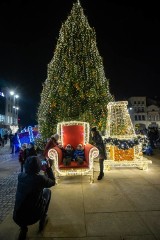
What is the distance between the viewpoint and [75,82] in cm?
1377

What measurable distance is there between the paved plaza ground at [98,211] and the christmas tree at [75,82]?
6.94m

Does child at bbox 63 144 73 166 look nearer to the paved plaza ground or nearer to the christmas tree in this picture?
the paved plaza ground

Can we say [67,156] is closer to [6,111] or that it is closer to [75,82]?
[75,82]

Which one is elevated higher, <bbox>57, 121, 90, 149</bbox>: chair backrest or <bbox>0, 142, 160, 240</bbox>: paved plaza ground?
<bbox>57, 121, 90, 149</bbox>: chair backrest

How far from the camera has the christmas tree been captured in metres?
13.7

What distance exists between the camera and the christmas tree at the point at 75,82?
45.0 ft

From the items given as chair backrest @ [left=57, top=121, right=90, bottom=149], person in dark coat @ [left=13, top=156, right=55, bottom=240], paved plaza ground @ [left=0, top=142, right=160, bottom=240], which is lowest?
paved plaza ground @ [left=0, top=142, right=160, bottom=240]

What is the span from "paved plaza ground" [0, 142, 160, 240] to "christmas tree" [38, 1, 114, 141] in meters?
6.94

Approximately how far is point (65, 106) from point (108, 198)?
29.0ft

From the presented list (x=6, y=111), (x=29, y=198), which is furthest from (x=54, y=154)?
(x=6, y=111)

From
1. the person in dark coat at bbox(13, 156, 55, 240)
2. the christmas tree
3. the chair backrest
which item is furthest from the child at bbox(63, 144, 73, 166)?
the christmas tree

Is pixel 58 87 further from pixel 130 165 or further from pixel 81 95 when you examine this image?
pixel 130 165

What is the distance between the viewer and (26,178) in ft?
10.9

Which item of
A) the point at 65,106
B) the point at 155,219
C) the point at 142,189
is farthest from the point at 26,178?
the point at 65,106
